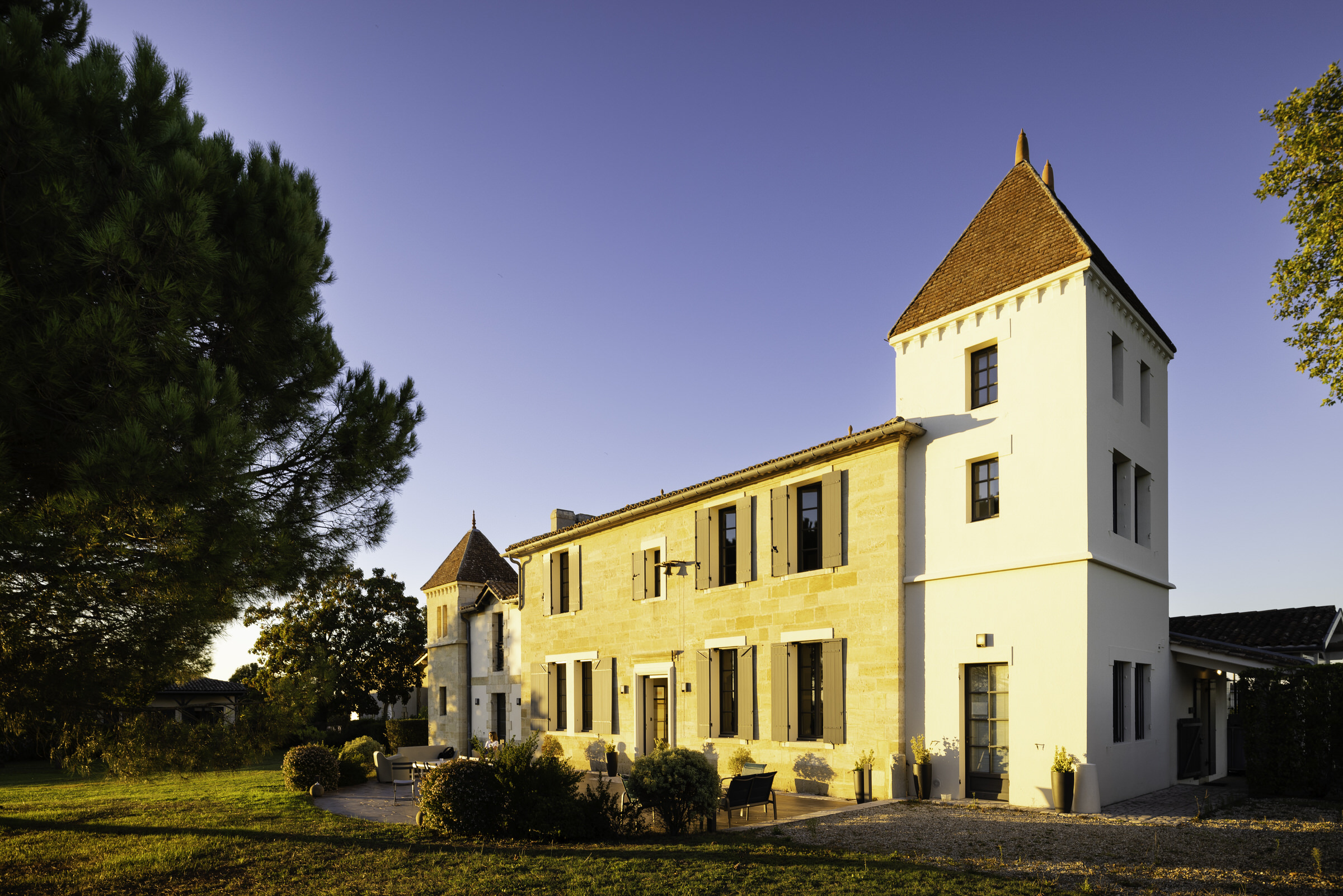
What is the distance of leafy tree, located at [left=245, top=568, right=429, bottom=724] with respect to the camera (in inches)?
1433

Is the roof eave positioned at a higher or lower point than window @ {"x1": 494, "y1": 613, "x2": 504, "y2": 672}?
higher

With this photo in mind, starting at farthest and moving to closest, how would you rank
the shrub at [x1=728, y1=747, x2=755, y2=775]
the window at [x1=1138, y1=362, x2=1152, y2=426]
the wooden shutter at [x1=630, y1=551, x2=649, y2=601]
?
1. the wooden shutter at [x1=630, y1=551, x2=649, y2=601]
2. the shrub at [x1=728, y1=747, x2=755, y2=775]
3. the window at [x1=1138, y1=362, x2=1152, y2=426]

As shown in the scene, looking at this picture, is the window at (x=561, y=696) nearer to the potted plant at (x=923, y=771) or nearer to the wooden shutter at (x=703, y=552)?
the wooden shutter at (x=703, y=552)

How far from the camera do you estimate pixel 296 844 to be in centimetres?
1124

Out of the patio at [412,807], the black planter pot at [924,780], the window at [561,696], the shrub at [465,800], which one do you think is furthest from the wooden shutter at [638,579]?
the shrub at [465,800]

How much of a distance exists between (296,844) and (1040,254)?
13295mm

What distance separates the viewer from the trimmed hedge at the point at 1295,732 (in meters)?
13.1

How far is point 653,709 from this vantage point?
1962cm

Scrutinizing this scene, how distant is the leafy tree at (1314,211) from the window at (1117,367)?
2.32 metres

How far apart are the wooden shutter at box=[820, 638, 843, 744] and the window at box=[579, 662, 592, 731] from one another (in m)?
7.77

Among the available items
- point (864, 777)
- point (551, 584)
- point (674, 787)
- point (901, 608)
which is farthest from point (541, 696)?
point (674, 787)

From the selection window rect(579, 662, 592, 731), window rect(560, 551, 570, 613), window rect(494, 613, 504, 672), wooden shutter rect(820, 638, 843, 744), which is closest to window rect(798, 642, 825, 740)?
wooden shutter rect(820, 638, 843, 744)

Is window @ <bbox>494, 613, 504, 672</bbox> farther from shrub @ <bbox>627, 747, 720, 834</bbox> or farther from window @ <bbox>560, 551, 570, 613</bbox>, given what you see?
shrub @ <bbox>627, 747, 720, 834</bbox>

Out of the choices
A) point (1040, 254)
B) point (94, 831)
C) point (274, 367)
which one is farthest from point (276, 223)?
point (1040, 254)
